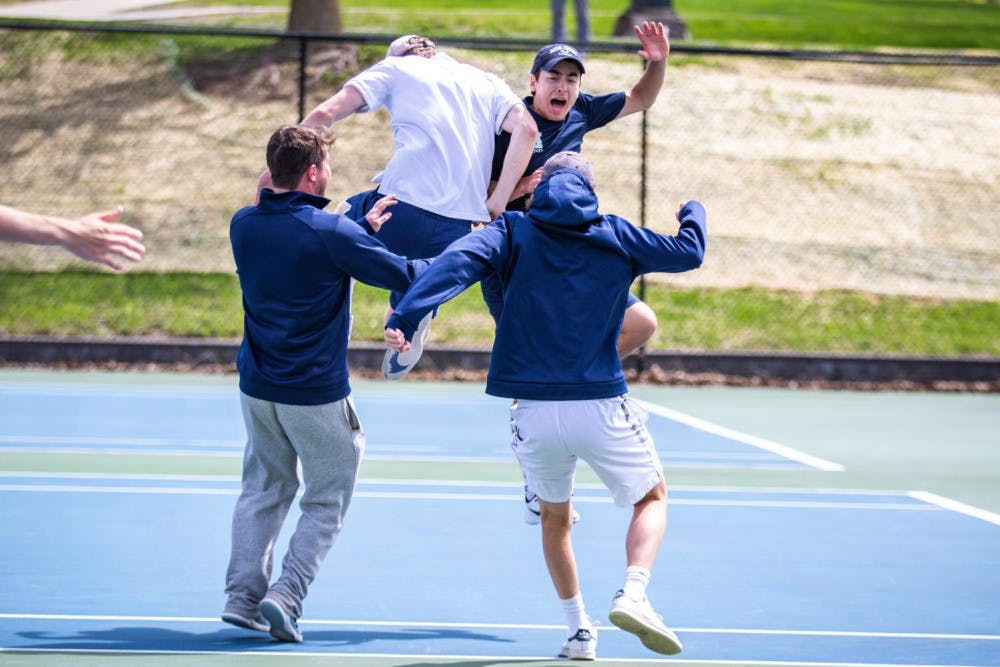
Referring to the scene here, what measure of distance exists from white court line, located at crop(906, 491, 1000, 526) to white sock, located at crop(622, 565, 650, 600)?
409 cm

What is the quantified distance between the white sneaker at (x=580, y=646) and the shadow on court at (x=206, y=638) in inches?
12.9

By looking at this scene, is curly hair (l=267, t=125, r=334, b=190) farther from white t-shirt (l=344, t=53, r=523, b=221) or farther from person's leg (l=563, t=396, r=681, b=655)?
person's leg (l=563, t=396, r=681, b=655)

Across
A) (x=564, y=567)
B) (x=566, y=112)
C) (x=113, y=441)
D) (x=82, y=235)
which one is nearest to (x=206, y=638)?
(x=564, y=567)

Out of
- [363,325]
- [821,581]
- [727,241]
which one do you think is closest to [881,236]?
[727,241]

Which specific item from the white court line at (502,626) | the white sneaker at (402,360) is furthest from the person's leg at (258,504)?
the white sneaker at (402,360)

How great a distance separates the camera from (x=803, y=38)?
1463 inches

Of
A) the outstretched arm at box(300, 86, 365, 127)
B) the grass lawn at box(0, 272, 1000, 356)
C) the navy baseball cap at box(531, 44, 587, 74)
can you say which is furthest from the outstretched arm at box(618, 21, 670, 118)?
the grass lawn at box(0, 272, 1000, 356)

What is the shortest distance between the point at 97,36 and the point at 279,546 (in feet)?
64.7

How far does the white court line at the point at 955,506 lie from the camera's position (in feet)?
33.0

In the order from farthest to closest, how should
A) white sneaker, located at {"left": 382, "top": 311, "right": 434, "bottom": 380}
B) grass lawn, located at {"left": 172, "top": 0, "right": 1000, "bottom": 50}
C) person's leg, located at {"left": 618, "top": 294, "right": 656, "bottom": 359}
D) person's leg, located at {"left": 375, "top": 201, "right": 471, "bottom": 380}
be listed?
1. grass lawn, located at {"left": 172, "top": 0, "right": 1000, "bottom": 50}
2. person's leg, located at {"left": 618, "top": 294, "right": 656, "bottom": 359}
3. person's leg, located at {"left": 375, "top": 201, "right": 471, "bottom": 380}
4. white sneaker, located at {"left": 382, "top": 311, "right": 434, "bottom": 380}

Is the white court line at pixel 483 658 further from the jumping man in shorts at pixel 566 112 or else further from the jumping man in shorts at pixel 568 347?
the jumping man in shorts at pixel 566 112

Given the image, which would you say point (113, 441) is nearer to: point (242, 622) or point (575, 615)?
point (242, 622)

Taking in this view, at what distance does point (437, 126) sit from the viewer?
7992mm

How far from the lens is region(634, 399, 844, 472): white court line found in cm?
1220
